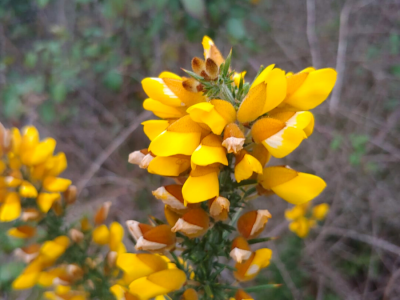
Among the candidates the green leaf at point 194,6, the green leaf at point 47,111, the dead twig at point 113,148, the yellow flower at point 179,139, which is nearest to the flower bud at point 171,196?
the yellow flower at point 179,139

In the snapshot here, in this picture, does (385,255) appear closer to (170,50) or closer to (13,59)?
(170,50)

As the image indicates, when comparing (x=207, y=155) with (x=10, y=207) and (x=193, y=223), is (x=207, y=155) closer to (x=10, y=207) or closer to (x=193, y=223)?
(x=193, y=223)

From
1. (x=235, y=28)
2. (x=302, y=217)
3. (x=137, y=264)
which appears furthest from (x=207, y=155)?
(x=235, y=28)

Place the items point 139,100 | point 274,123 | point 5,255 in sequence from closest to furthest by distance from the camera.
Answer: point 274,123
point 5,255
point 139,100

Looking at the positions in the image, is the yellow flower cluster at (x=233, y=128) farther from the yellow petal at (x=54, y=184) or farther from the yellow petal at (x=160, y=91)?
the yellow petal at (x=54, y=184)

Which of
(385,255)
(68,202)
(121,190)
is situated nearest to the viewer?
(68,202)

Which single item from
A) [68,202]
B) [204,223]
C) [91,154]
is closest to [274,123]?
[204,223]

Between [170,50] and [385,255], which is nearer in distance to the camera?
[385,255]
